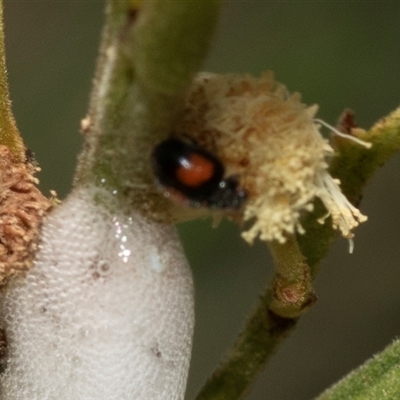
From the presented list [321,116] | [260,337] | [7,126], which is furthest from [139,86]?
[321,116]

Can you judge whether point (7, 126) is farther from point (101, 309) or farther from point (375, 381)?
point (375, 381)

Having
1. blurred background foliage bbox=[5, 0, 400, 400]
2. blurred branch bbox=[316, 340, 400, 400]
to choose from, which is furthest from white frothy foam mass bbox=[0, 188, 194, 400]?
blurred background foliage bbox=[5, 0, 400, 400]

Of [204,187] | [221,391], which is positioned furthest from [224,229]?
[204,187]

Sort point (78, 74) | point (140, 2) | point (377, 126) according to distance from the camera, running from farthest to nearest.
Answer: point (78, 74) < point (377, 126) < point (140, 2)

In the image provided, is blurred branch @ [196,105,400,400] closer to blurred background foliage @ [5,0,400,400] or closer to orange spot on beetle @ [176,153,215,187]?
orange spot on beetle @ [176,153,215,187]

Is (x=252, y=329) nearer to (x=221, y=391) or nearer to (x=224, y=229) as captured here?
(x=221, y=391)

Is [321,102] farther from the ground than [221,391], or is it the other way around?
[221,391]
